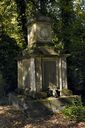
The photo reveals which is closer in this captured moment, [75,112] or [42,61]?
[75,112]

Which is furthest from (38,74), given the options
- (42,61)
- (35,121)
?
(35,121)

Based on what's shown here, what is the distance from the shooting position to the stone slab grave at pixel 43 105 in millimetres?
11977

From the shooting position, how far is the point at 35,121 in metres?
11.2

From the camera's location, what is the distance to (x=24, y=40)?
20.8 m

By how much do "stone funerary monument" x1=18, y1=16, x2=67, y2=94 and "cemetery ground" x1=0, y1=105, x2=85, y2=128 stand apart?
1.97m

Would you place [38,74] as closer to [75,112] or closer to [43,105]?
[43,105]

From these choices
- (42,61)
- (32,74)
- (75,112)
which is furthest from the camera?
(42,61)

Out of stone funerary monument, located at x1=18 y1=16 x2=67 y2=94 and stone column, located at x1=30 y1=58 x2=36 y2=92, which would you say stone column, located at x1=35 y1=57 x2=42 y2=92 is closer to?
stone funerary monument, located at x1=18 y1=16 x2=67 y2=94

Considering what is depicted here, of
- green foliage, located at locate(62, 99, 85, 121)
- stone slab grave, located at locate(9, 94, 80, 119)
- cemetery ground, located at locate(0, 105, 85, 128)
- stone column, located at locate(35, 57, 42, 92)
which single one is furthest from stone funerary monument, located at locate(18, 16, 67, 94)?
green foliage, located at locate(62, 99, 85, 121)

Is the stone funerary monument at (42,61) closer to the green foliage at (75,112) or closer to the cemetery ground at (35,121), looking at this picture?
the cemetery ground at (35,121)

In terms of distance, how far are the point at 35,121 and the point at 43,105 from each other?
48.9 inches

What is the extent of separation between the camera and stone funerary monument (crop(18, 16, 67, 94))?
13711 mm

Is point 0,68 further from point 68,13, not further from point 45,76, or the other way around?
point 45,76

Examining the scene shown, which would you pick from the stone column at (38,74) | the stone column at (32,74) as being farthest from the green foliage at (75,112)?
the stone column at (32,74)
